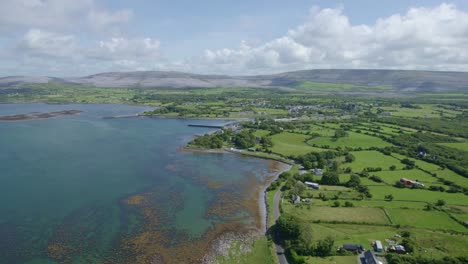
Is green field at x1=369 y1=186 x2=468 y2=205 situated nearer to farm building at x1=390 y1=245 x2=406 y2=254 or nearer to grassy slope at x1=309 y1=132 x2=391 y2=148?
farm building at x1=390 y1=245 x2=406 y2=254

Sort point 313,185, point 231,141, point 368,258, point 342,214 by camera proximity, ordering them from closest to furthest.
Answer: point 368,258, point 342,214, point 313,185, point 231,141

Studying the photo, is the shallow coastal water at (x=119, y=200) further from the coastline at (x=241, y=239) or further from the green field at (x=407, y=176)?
the green field at (x=407, y=176)

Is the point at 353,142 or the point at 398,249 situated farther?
the point at 353,142

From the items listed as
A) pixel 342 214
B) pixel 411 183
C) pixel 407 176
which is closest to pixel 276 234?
pixel 342 214

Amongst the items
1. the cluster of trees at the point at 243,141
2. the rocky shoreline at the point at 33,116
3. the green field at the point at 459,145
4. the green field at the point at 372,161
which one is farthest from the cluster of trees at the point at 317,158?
the rocky shoreline at the point at 33,116

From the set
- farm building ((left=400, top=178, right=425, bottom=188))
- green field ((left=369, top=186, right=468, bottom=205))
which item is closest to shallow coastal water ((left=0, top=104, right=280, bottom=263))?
green field ((left=369, top=186, right=468, bottom=205))

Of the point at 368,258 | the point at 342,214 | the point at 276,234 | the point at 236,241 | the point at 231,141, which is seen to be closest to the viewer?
the point at 368,258

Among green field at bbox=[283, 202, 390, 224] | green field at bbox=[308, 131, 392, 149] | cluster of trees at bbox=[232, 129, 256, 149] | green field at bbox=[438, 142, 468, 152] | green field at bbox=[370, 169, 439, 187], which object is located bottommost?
green field at bbox=[283, 202, 390, 224]

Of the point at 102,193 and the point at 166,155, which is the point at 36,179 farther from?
the point at 166,155

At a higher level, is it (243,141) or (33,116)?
(33,116)

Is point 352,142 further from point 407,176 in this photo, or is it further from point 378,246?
point 378,246
